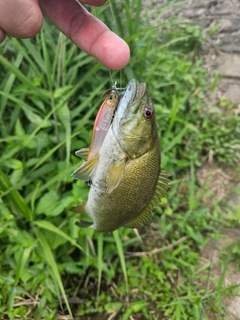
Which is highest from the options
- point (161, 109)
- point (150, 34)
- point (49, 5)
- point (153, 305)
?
point (49, 5)

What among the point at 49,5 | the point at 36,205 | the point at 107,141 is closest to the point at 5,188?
the point at 36,205

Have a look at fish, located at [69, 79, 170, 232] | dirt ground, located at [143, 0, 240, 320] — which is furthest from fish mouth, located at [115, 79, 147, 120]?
dirt ground, located at [143, 0, 240, 320]

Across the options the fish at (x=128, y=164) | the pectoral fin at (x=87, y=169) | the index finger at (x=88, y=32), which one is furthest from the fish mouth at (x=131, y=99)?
the pectoral fin at (x=87, y=169)

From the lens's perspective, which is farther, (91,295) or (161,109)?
(161,109)

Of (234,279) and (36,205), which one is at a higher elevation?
(36,205)

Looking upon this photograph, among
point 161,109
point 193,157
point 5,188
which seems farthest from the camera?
point 193,157

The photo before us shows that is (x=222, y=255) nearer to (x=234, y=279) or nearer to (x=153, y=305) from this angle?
(x=234, y=279)

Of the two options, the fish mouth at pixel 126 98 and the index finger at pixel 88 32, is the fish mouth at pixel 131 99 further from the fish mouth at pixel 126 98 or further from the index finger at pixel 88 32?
the index finger at pixel 88 32

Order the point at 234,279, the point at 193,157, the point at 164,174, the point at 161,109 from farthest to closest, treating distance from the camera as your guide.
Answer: the point at 193,157
the point at 161,109
the point at 234,279
the point at 164,174
